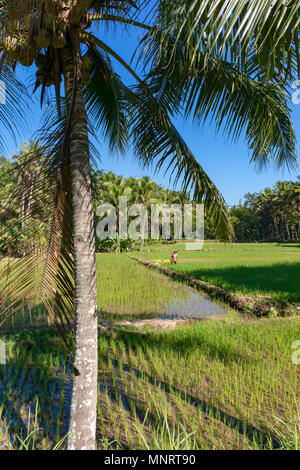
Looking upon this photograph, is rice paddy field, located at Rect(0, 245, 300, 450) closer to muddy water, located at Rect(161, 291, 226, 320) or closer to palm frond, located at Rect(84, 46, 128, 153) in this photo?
muddy water, located at Rect(161, 291, 226, 320)

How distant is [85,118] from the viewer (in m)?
2.34

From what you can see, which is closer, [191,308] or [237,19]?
[237,19]

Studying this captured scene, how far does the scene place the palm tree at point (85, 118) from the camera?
200 cm

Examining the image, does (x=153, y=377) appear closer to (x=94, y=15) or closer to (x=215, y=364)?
(x=215, y=364)

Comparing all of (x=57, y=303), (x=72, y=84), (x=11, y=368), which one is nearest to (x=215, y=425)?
(x=57, y=303)

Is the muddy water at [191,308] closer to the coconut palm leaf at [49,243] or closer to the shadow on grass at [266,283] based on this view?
the shadow on grass at [266,283]

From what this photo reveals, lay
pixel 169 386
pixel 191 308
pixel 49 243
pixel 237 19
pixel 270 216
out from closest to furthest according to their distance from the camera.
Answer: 1. pixel 237 19
2. pixel 49 243
3. pixel 169 386
4. pixel 191 308
5. pixel 270 216

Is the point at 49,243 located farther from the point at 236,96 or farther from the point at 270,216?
the point at 270,216

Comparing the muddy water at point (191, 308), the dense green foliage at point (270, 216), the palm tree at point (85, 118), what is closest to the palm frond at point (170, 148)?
the palm tree at point (85, 118)

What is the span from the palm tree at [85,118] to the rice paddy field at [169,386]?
73cm

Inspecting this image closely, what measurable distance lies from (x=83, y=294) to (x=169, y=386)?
192 centimetres

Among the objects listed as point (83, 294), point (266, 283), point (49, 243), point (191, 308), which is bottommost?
point (191, 308)

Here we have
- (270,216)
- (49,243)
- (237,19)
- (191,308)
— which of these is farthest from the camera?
(270,216)

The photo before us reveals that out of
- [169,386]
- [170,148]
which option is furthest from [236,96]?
[169,386]
